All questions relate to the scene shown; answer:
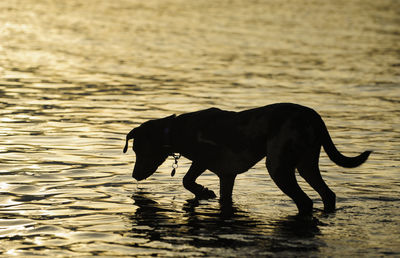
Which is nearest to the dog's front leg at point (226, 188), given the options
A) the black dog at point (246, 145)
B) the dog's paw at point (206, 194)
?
the black dog at point (246, 145)

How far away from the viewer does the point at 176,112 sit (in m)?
18.5

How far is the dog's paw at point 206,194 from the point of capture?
11.9 metres

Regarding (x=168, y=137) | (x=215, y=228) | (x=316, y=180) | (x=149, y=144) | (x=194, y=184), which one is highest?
(x=168, y=137)

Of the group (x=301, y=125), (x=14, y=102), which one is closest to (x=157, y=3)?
(x=14, y=102)

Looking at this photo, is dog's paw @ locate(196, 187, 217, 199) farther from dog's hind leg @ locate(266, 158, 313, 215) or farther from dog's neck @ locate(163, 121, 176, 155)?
dog's hind leg @ locate(266, 158, 313, 215)

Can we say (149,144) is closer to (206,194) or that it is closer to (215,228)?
(206,194)

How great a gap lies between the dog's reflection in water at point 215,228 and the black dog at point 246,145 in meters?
0.44

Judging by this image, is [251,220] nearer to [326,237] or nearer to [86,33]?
[326,237]

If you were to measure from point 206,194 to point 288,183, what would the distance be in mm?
1566

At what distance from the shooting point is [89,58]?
2794 cm

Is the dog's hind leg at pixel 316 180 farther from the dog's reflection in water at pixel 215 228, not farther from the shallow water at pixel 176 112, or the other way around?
the dog's reflection in water at pixel 215 228

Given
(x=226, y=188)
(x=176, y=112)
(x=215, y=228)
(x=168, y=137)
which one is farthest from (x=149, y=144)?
(x=176, y=112)

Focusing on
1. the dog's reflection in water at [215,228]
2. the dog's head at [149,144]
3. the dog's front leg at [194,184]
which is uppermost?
the dog's head at [149,144]

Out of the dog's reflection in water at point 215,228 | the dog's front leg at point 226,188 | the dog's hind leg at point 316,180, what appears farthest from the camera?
the dog's front leg at point 226,188
